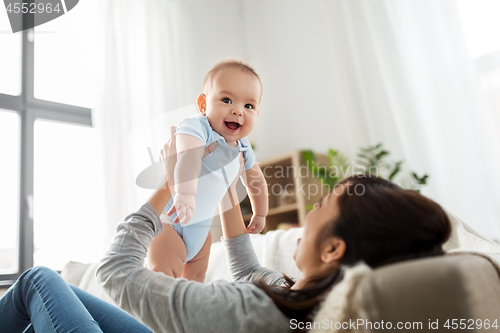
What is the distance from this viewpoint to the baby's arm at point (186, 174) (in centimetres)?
63

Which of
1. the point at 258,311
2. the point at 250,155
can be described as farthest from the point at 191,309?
the point at 250,155

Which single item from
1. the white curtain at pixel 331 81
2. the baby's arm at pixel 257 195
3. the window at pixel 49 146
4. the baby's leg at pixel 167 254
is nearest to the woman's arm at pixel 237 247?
the baby's arm at pixel 257 195

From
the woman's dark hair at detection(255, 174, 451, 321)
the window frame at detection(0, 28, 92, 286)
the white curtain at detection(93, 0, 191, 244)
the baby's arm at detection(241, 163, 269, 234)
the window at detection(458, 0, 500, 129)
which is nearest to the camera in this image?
the woman's dark hair at detection(255, 174, 451, 321)

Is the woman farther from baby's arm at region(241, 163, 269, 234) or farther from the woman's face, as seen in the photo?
baby's arm at region(241, 163, 269, 234)

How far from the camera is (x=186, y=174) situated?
2.26ft

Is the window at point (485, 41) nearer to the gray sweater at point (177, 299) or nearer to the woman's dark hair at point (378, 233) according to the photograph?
the woman's dark hair at point (378, 233)

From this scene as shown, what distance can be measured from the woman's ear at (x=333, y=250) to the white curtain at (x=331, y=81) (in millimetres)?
1445

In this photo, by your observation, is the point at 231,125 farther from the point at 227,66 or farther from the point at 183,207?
the point at 183,207

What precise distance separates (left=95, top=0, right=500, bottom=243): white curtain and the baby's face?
45.4 inches

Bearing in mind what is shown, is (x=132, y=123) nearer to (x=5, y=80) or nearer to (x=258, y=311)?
(x=5, y=80)

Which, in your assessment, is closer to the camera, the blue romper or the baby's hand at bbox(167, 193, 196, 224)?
the baby's hand at bbox(167, 193, 196, 224)

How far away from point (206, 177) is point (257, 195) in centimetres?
17

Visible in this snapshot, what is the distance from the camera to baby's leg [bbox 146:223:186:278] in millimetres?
772

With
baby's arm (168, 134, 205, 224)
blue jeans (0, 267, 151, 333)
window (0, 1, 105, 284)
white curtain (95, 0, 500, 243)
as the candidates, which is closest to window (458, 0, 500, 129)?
white curtain (95, 0, 500, 243)
